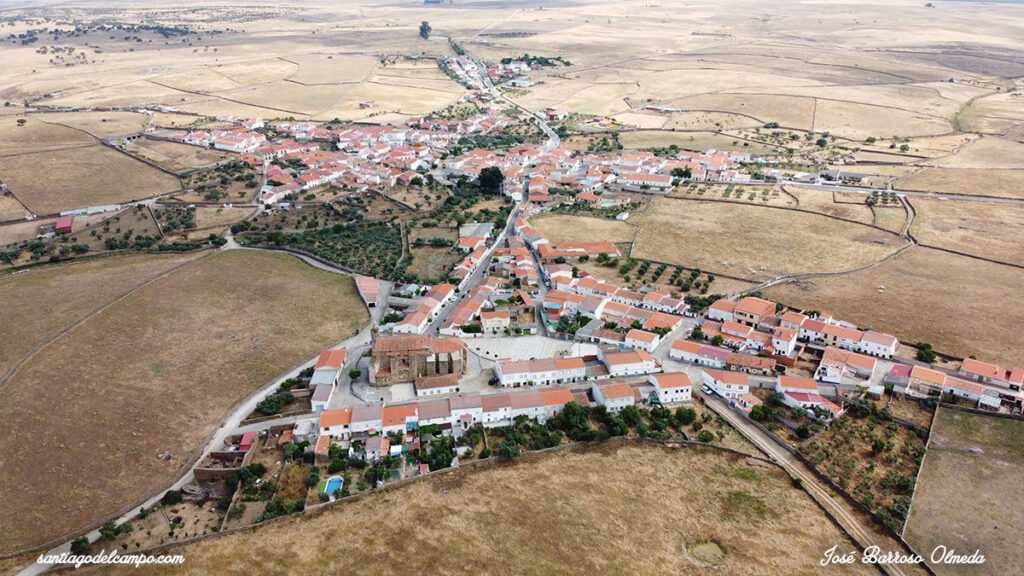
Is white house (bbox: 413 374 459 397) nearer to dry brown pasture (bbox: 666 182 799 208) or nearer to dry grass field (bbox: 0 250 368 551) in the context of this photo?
dry grass field (bbox: 0 250 368 551)

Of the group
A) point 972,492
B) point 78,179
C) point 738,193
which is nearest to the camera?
point 972,492

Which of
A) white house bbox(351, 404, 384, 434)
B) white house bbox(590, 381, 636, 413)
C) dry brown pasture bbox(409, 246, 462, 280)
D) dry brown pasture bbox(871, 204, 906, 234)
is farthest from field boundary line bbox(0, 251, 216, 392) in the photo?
dry brown pasture bbox(871, 204, 906, 234)

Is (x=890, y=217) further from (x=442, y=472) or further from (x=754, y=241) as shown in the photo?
(x=442, y=472)

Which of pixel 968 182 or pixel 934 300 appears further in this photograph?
pixel 968 182

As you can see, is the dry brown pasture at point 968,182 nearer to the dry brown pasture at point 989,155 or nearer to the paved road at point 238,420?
the dry brown pasture at point 989,155

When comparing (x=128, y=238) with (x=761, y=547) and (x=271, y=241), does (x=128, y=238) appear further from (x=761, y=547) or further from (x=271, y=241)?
(x=761, y=547)

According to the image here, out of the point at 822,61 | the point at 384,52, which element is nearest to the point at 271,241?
the point at 384,52

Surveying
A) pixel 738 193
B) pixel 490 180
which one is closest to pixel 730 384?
pixel 738 193
